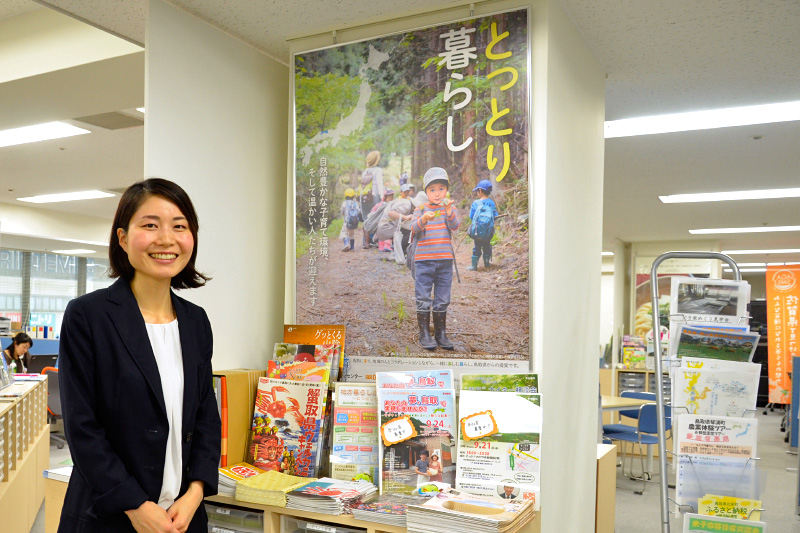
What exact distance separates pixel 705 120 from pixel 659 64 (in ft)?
4.26

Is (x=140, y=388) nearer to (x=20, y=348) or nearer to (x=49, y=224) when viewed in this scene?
(x=20, y=348)

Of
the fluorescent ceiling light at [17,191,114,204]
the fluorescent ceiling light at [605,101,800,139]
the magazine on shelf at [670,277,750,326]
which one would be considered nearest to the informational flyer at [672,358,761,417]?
the magazine on shelf at [670,277,750,326]

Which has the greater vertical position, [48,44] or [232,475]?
[48,44]

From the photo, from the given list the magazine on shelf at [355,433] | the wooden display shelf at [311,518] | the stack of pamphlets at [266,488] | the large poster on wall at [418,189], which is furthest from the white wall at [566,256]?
the stack of pamphlets at [266,488]

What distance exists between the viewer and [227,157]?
3.23 m

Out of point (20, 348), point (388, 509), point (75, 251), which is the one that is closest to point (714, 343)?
point (388, 509)

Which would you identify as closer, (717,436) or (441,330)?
(717,436)

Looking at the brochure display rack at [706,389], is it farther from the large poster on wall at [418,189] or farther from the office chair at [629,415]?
the office chair at [629,415]

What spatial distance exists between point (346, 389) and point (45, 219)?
9544mm

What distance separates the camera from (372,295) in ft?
10.1

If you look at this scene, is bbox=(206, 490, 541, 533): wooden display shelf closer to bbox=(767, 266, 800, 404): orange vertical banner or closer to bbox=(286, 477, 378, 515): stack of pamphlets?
bbox=(286, 477, 378, 515): stack of pamphlets

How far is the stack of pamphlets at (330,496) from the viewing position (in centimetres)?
248

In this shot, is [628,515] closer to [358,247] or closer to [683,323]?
[683,323]

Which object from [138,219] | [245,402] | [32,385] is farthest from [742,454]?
[32,385]
